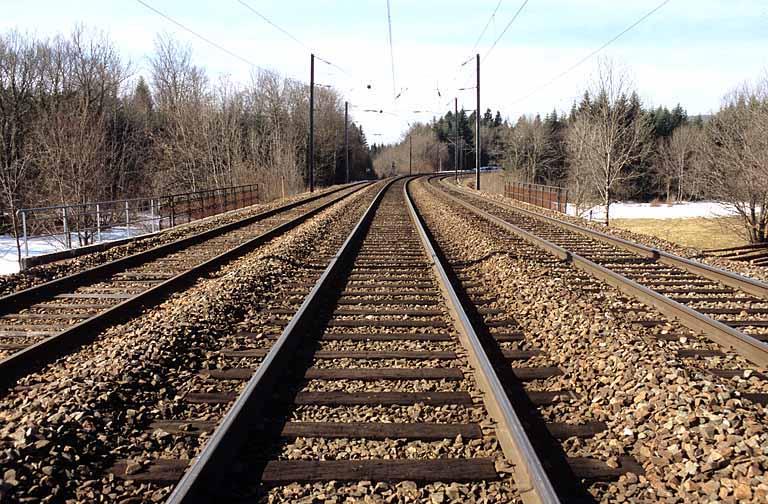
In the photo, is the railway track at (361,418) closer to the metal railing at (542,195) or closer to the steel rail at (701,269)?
the steel rail at (701,269)

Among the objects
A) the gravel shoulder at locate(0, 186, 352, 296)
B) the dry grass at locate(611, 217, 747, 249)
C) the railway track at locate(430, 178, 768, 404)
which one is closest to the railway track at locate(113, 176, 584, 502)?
the railway track at locate(430, 178, 768, 404)

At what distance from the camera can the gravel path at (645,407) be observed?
3.27 metres

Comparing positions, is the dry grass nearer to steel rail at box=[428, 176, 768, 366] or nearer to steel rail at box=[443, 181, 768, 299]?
steel rail at box=[443, 181, 768, 299]

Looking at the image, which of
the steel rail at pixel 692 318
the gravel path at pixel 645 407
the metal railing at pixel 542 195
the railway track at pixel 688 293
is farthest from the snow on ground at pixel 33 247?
the metal railing at pixel 542 195

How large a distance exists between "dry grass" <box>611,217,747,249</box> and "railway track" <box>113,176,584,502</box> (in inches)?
939

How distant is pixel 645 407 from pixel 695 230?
35.4 m

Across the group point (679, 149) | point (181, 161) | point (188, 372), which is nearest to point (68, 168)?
point (181, 161)

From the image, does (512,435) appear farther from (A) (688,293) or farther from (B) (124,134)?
(B) (124,134)

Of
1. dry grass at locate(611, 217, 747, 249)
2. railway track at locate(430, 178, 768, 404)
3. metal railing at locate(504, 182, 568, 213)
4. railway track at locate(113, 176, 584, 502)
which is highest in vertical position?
metal railing at locate(504, 182, 568, 213)

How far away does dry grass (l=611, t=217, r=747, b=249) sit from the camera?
2926cm

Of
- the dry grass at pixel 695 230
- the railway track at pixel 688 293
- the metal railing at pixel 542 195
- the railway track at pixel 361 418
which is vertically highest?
the metal railing at pixel 542 195

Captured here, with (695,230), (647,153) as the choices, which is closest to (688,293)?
(695,230)

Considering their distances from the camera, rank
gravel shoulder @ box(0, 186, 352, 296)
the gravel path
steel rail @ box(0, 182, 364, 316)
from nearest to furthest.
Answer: the gravel path
steel rail @ box(0, 182, 364, 316)
gravel shoulder @ box(0, 186, 352, 296)

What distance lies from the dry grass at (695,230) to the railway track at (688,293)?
17.0 metres
